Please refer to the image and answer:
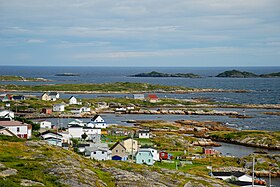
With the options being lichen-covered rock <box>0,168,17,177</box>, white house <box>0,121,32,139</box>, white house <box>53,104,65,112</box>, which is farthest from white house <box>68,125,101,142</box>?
white house <box>53,104,65,112</box>

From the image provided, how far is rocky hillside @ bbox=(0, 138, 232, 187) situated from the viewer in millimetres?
27531

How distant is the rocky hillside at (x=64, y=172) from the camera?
90.3ft

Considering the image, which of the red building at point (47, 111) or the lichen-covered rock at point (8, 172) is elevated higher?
the lichen-covered rock at point (8, 172)

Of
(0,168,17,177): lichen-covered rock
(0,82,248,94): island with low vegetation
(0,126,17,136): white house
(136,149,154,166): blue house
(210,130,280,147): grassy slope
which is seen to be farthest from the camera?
(0,82,248,94): island with low vegetation

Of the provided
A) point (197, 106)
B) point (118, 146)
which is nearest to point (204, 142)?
point (118, 146)

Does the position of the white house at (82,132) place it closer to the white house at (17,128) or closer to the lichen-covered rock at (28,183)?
the white house at (17,128)

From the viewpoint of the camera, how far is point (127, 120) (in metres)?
98.7

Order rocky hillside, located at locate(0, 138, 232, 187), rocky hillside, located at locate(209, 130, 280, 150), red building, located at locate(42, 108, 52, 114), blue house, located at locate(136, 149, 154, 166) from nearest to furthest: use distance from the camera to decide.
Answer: rocky hillside, located at locate(0, 138, 232, 187)
blue house, located at locate(136, 149, 154, 166)
rocky hillside, located at locate(209, 130, 280, 150)
red building, located at locate(42, 108, 52, 114)

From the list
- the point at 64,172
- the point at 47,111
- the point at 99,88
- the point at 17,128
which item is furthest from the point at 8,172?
the point at 99,88

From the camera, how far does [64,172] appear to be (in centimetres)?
2983

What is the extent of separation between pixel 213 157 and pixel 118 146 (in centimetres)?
1309

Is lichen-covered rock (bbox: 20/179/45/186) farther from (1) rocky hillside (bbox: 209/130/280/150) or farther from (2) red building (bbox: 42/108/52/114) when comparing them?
(2) red building (bbox: 42/108/52/114)

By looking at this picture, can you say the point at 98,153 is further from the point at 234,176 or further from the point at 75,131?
the point at 75,131

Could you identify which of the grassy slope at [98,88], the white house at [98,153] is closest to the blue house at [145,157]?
the white house at [98,153]
